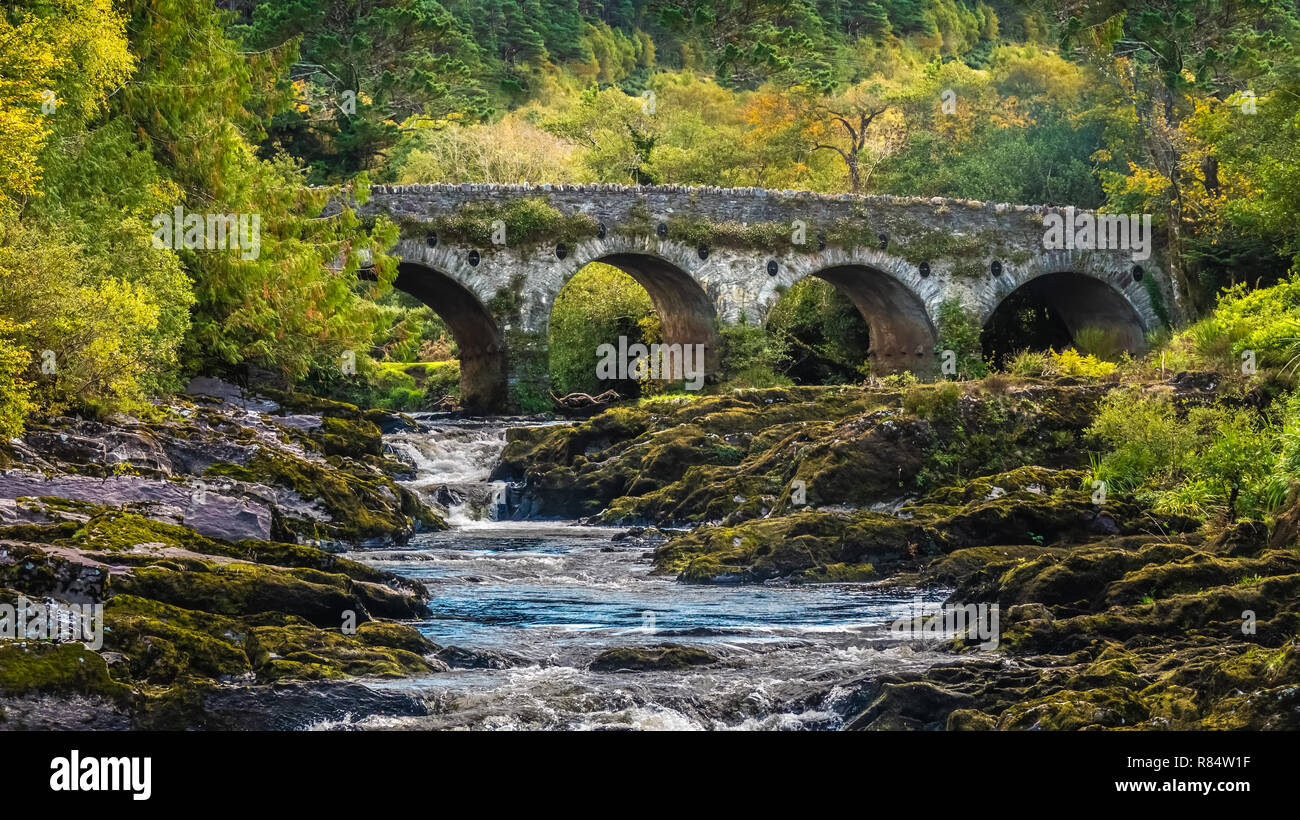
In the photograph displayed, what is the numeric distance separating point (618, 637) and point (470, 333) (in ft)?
84.6

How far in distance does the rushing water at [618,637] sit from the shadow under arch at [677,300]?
54.1 feet

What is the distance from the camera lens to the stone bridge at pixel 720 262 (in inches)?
1433

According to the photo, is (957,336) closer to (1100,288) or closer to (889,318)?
(889,318)

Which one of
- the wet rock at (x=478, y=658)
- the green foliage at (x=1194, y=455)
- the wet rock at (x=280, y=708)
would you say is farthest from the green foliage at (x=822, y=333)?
the wet rock at (x=280, y=708)

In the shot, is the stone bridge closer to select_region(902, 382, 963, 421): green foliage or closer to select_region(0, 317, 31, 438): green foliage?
select_region(902, 382, 963, 421): green foliage

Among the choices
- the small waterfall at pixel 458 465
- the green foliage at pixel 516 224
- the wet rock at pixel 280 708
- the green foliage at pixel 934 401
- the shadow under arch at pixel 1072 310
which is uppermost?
the green foliage at pixel 516 224

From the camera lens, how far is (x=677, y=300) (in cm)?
4047

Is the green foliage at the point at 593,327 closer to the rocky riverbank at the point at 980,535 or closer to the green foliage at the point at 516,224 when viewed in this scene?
the green foliage at the point at 516,224

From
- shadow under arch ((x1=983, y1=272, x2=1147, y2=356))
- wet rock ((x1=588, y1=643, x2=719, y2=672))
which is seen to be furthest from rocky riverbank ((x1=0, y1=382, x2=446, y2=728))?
shadow under arch ((x1=983, y1=272, x2=1147, y2=356))

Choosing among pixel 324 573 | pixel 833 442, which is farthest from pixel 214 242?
pixel 324 573

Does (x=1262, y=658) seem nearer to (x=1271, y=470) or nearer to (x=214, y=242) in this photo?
(x=1271, y=470)

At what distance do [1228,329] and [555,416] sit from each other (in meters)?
16.6

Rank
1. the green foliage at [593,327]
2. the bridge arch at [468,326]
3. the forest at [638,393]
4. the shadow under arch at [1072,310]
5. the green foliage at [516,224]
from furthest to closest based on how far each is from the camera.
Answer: the green foliage at [593,327] → the shadow under arch at [1072,310] → the bridge arch at [468,326] → the green foliage at [516,224] → the forest at [638,393]
